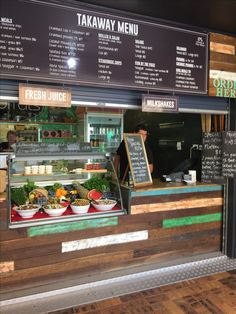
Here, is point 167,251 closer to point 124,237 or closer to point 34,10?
point 124,237

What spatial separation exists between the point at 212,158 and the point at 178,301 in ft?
6.43

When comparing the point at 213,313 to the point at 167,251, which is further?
the point at 167,251

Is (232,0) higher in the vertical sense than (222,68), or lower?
higher

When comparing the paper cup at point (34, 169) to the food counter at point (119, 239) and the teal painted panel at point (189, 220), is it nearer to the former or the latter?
the food counter at point (119, 239)

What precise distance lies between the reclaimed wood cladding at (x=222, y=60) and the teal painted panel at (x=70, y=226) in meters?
2.05

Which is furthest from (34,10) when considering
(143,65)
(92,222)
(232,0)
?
(92,222)

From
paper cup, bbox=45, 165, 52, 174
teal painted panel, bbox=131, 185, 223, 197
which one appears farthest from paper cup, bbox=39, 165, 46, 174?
teal painted panel, bbox=131, 185, 223, 197

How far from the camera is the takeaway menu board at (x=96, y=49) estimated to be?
2.56 metres

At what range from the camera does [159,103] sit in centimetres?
319

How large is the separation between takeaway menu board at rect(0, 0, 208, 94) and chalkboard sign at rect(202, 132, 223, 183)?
74cm

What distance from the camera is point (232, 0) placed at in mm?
2707

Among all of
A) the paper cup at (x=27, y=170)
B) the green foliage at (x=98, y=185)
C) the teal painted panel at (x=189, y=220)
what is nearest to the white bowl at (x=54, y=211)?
the green foliage at (x=98, y=185)

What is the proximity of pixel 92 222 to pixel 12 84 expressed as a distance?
1.66m

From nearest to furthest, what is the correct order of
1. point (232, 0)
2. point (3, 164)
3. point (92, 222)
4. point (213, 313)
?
point (213, 313)
point (232, 0)
point (92, 222)
point (3, 164)
